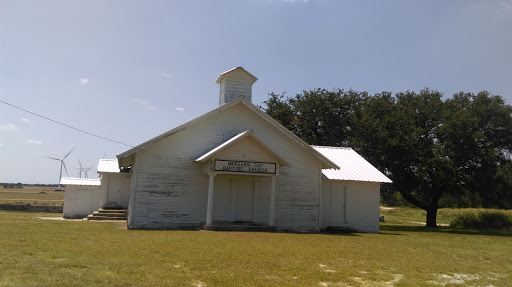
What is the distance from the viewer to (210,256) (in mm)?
10797

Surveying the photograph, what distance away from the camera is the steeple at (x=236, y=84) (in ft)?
75.6

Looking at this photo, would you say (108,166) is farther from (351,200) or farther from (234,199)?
(351,200)

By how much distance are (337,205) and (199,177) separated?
880 cm

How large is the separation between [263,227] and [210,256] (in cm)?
923

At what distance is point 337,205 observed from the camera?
2441cm

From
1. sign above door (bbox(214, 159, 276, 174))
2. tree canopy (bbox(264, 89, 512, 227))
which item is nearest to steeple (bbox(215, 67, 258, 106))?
sign above door (bbox(214, 159, 276, 174))

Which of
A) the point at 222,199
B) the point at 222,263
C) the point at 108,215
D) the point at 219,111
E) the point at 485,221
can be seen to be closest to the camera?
the point at 222,263

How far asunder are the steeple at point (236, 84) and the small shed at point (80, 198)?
1199 centimetres

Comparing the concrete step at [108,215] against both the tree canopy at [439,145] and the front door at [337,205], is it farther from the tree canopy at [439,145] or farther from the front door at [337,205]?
the tree canopy at [439,145]

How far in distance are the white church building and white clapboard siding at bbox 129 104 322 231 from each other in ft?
0.15

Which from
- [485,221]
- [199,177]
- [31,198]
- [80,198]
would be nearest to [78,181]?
[80,198]

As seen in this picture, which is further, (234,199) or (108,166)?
(108,166)

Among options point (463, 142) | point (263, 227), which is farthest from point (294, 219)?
point (463, 142)

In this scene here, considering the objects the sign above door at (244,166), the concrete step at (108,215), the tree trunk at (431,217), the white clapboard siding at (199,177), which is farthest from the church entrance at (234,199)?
the tree trunk at (431,217)
